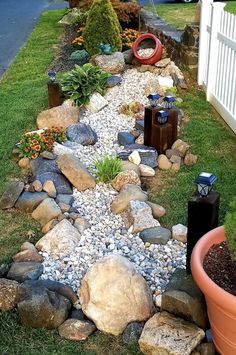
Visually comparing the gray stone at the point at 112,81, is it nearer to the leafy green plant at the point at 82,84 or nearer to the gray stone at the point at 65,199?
the leafy green plant at the point at 82,84

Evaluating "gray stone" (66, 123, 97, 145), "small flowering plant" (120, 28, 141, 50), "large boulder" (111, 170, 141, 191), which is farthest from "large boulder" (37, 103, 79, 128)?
"small flowering plant" (120, 28, 141, 50)

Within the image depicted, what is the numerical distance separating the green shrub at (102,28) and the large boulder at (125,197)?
506cm

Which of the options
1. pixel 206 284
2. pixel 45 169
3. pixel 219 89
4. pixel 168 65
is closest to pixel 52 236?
pixel 45 169

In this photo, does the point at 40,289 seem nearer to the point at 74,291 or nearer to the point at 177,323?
the point at 74,291

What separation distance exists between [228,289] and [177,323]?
427 millimetres

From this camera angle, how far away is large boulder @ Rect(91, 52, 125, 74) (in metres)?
7.88

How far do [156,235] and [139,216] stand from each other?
284 millimetres

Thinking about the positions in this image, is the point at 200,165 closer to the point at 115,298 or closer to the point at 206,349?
the point at 115,298

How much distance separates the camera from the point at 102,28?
8.99 m

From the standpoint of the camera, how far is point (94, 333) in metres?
3.09

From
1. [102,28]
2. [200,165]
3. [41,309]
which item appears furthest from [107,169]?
[102,28]

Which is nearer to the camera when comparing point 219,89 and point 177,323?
point 177,323

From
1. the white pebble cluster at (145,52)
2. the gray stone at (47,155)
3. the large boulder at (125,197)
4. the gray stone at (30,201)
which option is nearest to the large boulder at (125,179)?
the large boulder at (125,197)

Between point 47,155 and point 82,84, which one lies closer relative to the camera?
point 47,155
